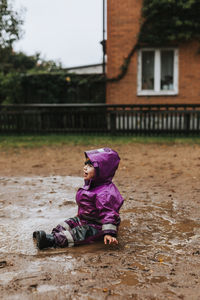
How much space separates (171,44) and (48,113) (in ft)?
18.9

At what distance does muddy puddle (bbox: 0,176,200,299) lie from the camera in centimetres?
246

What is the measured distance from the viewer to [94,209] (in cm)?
336

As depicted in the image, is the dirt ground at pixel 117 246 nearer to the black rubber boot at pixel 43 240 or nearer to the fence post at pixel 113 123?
the black rubber boot at pixel 43 240

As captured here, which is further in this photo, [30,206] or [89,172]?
[30,206]

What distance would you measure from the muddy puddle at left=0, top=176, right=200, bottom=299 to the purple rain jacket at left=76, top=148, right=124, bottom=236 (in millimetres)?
295

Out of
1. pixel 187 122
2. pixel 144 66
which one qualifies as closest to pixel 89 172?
pixel 187 122

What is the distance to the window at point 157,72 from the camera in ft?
48.3

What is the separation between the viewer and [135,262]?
2928mm

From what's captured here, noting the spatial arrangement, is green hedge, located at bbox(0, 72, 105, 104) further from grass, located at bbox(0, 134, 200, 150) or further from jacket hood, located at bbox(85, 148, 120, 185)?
jacket hood, located at bbox(85, 148, 120, 185)

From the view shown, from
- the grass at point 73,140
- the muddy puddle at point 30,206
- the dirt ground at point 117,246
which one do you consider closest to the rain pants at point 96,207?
the dirt ground at point 117,246

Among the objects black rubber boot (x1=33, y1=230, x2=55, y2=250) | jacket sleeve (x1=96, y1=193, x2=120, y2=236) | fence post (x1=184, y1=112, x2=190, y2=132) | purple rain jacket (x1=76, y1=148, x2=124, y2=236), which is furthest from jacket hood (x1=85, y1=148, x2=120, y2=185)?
fence post (x1=184, y1=112, x2=190, y2=132)

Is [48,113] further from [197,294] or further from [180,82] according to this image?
[197,294]

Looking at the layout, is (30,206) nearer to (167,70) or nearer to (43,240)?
(43,240)

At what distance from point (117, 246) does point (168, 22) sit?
12.4 m
